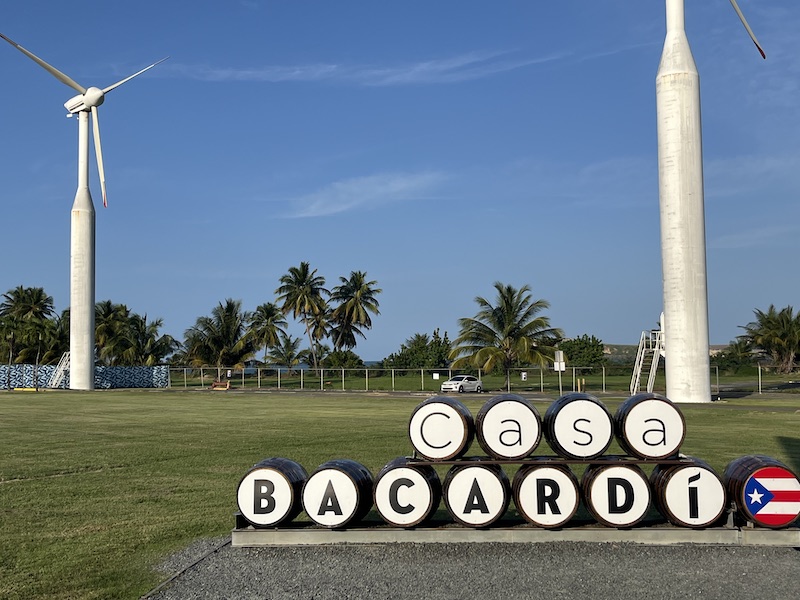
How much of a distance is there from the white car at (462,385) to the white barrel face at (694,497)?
4381cm

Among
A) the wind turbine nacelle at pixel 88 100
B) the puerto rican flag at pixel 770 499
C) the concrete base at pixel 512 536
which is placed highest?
the wind turbine nacelle at pixel 88 100

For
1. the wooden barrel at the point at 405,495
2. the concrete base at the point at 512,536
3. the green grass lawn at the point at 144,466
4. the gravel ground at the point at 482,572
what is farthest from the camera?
the wooden barrel at the point at 405,495

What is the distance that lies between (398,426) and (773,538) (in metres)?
16.4

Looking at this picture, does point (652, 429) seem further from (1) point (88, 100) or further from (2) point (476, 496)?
(1) point (88, 100)

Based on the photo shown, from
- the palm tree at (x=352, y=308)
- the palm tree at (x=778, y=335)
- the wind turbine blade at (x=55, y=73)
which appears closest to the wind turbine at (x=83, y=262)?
the wind turbine blade at (x=55, y=73)

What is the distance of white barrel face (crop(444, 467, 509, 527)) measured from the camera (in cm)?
832

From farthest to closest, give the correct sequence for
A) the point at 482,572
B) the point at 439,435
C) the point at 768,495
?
the point at 439,435 < the point at 768,495 < the point at 482,572

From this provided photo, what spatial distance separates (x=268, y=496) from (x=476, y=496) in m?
2.10

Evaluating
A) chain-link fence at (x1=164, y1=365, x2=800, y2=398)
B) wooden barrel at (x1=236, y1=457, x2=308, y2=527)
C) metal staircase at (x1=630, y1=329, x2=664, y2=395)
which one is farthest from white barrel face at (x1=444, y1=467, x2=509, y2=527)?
chain-link fence at (x1=164, y1=365, x2=800, y2=398)

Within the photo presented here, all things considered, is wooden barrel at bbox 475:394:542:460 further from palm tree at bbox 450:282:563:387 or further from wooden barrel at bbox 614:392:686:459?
palm tree at bbox 450:282:563:387

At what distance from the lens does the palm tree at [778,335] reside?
2793 inches

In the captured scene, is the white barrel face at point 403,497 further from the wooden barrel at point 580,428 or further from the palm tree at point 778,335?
the palm tree at point 778,335

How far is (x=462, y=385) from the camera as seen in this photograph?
52906 millimetres

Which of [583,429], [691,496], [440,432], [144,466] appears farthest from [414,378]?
[691,496]
